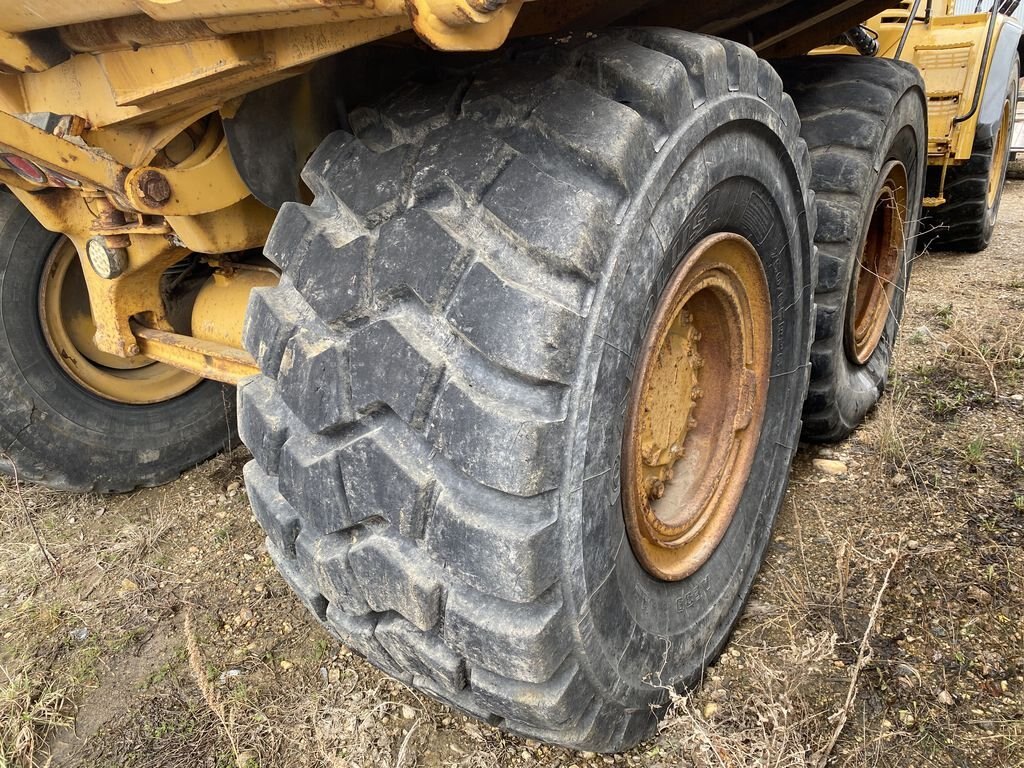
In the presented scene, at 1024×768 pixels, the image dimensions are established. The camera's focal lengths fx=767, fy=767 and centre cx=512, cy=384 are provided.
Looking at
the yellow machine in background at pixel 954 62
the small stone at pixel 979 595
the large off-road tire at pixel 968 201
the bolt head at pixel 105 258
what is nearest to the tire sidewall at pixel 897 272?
the small stone at pixel 979 595

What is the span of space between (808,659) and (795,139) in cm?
115

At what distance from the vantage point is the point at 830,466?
101 inches

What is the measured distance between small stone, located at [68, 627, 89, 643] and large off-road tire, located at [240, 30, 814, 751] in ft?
3.20

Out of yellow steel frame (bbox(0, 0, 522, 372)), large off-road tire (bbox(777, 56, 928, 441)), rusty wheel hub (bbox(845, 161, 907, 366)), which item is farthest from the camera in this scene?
rusty wheel hub (bbox(845, 161, 907, 366))

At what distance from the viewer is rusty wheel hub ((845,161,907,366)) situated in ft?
9.52

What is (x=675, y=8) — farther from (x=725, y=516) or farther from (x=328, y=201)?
(x=725, y=516)

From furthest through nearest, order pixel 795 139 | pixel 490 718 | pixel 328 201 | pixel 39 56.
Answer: pixel 795 139, pixel 490 718, pixel 328 201, pixel 39 56

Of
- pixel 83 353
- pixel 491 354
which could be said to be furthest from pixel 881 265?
pixel 83 353

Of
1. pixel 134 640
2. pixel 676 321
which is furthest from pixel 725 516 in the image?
pixel 134 640

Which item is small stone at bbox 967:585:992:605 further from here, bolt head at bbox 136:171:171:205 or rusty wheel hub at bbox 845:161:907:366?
bolt head at bbox 136:171:171:205

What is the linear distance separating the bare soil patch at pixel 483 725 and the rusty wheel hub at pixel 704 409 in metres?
0.32

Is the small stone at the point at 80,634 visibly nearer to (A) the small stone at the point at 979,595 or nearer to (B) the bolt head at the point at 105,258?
(B) the bolt head at the point at 105,258

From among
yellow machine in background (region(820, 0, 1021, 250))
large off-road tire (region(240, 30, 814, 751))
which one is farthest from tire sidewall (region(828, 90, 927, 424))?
yellow machine in background (region(820, 0, 1021, 250))

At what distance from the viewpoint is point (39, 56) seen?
3.59ft
